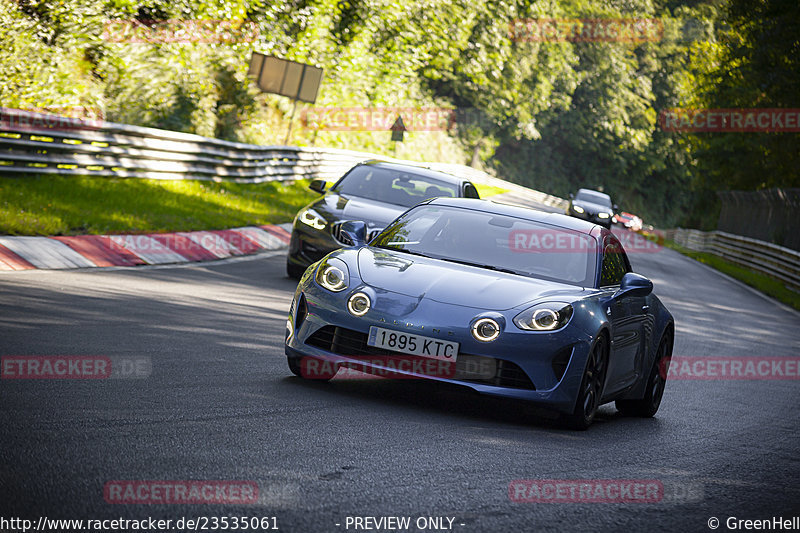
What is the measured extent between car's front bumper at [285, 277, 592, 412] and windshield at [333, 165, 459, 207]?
749cm

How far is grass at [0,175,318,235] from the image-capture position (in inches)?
517

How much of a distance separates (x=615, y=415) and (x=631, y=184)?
246 ft

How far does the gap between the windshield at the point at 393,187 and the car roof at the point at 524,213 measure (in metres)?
5.68

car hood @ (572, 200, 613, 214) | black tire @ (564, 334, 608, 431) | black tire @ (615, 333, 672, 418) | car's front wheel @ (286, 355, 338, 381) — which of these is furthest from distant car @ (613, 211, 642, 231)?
car's front wheel @ (286, 355, 338, 381)

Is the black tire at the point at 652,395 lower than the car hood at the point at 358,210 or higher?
lower

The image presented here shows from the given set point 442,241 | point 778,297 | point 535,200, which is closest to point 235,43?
point 778,297

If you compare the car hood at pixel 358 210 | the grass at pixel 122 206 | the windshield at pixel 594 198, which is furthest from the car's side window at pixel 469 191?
the windshield at pixel 594 198

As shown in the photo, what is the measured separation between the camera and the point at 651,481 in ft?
18.0

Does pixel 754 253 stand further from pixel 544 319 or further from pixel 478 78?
pixel 544 319

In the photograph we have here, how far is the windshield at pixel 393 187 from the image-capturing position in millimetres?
14164

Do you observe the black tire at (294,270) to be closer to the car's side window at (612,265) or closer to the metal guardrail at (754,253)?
the car's side window at (612,265)

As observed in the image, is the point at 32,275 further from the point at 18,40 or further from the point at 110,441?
the point at 18,40

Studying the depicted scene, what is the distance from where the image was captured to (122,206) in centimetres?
1588

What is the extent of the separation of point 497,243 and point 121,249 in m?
6.66
